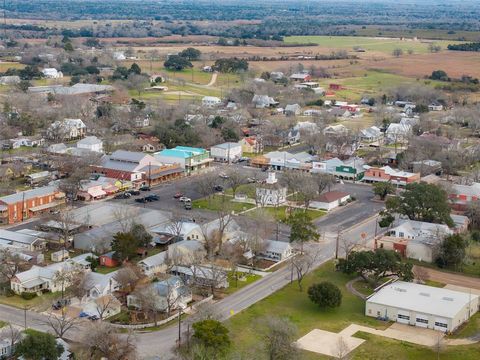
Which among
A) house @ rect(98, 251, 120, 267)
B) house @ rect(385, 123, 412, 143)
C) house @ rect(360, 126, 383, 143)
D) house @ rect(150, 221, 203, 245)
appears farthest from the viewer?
house @ rect(360, 126, 383, 143)

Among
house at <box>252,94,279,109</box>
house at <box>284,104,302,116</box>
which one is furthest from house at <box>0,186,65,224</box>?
house at <box>252,94,279,109</box>

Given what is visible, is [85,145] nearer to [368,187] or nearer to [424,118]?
[368,187]

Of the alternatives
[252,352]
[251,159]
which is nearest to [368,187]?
[251,159]

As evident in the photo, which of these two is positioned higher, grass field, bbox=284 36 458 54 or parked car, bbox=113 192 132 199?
grass field, bbox=284 36 458 54

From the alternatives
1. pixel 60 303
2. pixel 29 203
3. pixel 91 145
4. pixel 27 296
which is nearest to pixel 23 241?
pixel 27 296

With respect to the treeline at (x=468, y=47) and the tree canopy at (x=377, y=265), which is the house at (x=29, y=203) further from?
the treeline at (x=468, y=47)

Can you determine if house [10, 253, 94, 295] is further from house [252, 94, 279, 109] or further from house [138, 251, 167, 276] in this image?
house [252, 94, 279, 109]

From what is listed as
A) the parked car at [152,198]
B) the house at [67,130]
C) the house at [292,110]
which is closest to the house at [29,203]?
the parked car at [152,198]
